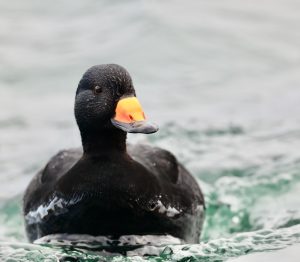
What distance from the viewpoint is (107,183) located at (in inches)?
258

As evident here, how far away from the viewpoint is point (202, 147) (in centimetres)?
980

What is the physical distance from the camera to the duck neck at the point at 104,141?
6574mm

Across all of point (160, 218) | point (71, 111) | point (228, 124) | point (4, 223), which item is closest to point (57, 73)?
point (71, 111)

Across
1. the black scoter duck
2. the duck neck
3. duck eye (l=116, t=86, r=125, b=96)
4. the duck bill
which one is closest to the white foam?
the black scoter duck

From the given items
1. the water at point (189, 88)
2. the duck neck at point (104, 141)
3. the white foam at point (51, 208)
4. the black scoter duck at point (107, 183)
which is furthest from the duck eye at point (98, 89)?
the water at point (189, 88)

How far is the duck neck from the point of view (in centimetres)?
657

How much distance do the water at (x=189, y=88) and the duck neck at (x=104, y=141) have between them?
1.28m

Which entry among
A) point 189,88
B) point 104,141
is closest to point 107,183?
point 104,141

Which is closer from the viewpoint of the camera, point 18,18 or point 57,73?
point 57,73

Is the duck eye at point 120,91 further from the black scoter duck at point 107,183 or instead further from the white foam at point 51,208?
the white foam at point 51,208

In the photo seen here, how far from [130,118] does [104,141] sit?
0.39 metres

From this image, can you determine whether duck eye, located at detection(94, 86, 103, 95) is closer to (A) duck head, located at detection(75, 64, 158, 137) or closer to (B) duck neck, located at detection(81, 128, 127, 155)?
(A) duck head, located at detection(75, 64, 158, 137)

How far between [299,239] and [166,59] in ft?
17.0

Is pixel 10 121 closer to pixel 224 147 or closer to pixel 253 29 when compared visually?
pixel 224 147
